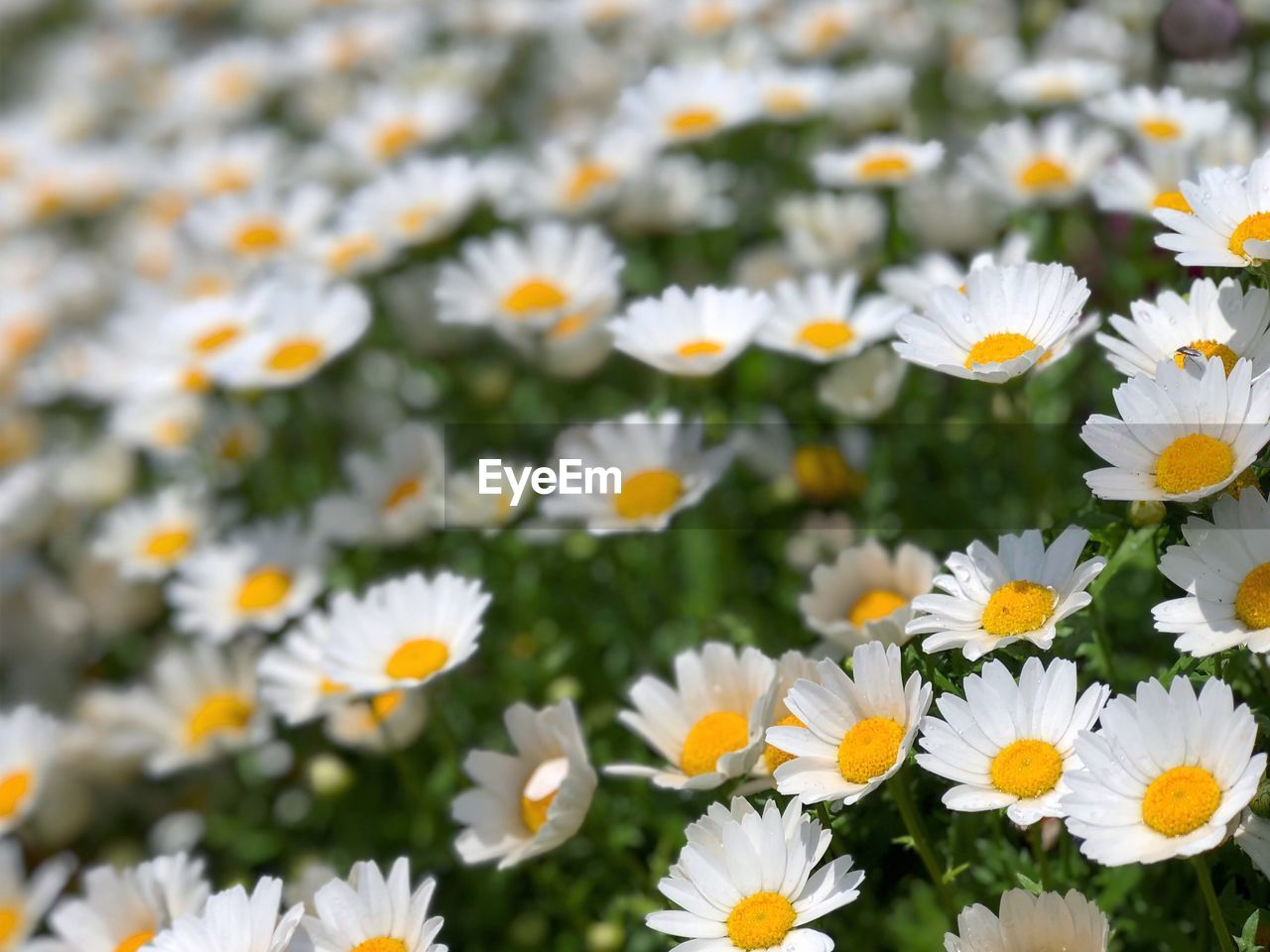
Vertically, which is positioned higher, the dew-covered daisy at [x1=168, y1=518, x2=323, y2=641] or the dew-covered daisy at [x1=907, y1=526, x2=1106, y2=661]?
the dew-covered daisy at [x1=907, y1=526, x2=1106, y2=661]

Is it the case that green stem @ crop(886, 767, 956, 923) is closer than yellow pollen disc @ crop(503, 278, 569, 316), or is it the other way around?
green stem @ crop(886, 767, 956, 923)

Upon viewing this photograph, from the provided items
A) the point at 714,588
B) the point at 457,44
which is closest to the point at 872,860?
the point at 714,588

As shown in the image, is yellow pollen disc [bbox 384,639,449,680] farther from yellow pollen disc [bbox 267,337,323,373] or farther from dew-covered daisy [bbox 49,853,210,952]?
A: yellow pollen disc [bbox 267,337,323,373]

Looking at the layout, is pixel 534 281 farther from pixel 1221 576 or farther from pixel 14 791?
pixel 1221 576

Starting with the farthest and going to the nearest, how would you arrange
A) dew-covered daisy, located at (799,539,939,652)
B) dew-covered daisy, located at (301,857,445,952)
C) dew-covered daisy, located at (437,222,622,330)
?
dew-covered daisy, located at (437,222,622,330) < dew-covered daisy, located at (799,539,939,652) < dew-covered daisy, located at (301,857,445,952)

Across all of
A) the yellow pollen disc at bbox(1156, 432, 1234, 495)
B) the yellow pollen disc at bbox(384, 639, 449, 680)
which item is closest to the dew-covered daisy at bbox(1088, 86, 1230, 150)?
the yellow pollen disc at bbox(1156, 432, 1234, 495)

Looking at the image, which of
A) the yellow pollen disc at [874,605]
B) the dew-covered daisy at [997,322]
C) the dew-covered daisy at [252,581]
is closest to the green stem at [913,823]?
the yellow pollen disc at [874,605]
